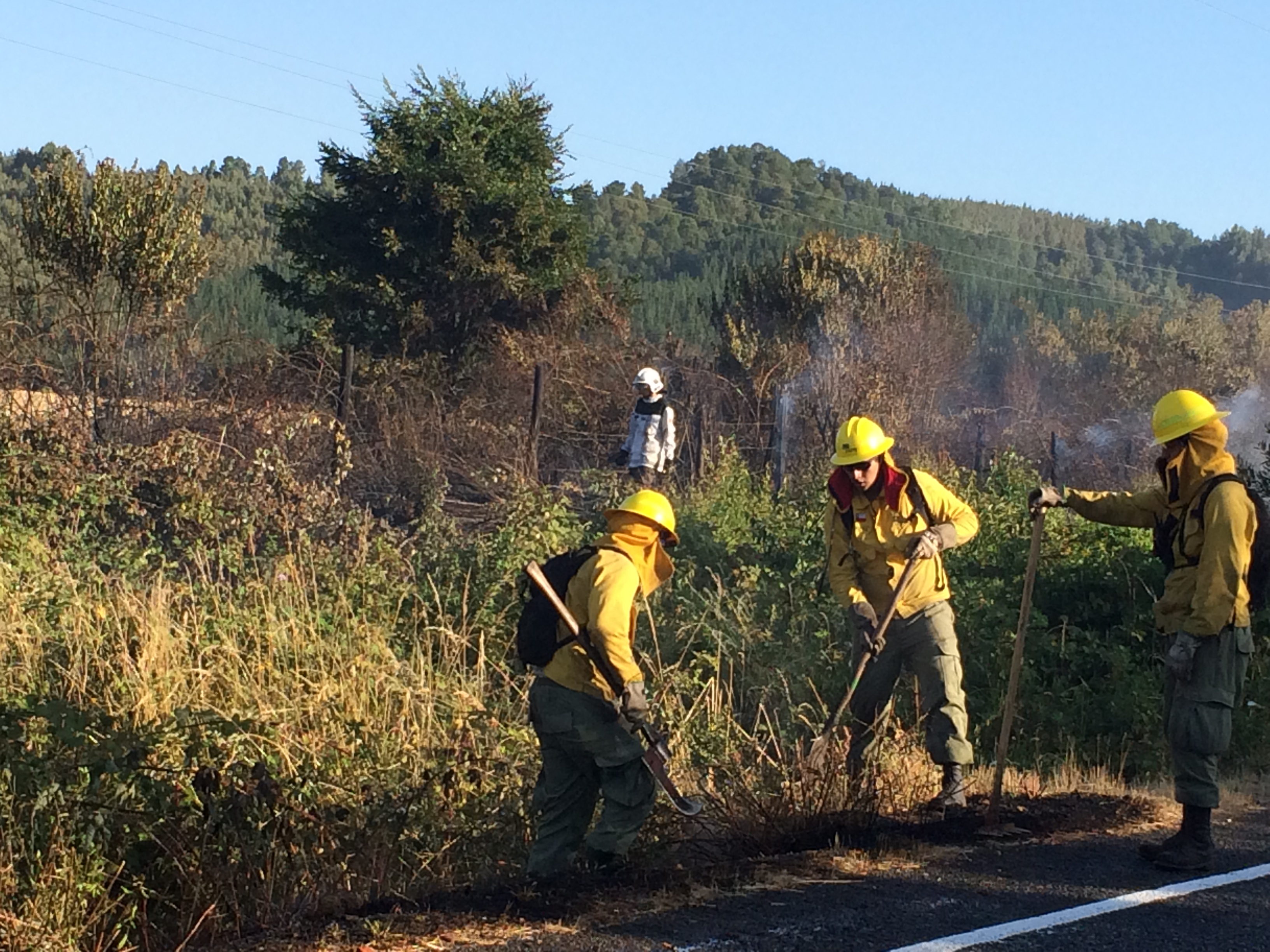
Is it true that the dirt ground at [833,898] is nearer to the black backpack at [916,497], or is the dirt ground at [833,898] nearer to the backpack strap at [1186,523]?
the backpack strap at [1186,523]

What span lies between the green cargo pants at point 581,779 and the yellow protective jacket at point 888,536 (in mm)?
1838

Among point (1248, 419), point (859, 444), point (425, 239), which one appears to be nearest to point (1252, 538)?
point (859, 444)

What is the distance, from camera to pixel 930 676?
7.07 metres

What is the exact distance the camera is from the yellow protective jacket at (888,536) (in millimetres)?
7023

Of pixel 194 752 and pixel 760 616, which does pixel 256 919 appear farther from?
pixel 760 616

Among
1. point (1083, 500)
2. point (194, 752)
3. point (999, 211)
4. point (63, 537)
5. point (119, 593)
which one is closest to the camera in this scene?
point (194, 752)

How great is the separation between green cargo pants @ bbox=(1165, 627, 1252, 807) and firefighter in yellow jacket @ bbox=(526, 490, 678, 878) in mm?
2320

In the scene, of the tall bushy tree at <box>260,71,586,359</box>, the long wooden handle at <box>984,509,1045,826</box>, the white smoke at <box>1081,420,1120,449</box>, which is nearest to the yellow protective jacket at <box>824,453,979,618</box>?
the long wooden handle at <box>984,509,1045,826</box>

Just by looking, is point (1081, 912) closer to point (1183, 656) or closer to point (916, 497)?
point (1183, 656)

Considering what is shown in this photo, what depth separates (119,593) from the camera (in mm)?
8461

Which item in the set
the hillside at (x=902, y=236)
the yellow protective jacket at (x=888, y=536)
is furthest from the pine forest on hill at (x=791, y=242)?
the yellow protective jacket at (x=888, y=536)

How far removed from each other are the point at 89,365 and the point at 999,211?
491 ft

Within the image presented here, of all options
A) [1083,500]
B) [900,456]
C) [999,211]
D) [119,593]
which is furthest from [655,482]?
[999,211]

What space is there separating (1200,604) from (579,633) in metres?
2.62
